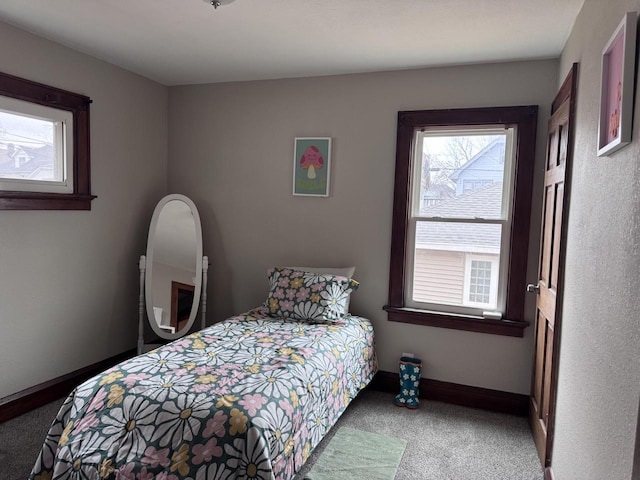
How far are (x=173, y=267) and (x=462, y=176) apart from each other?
94.7 inches

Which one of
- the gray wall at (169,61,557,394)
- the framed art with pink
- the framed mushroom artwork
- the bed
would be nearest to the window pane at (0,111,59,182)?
the gray wall at (169,61,557,394)

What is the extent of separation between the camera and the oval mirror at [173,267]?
3602 mm

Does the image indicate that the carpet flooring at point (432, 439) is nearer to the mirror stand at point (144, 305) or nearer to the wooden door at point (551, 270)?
the wooden door at point (551, 270)

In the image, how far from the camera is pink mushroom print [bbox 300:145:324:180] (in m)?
3.55

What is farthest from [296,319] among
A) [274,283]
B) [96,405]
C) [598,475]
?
[598,475]

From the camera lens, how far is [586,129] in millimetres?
1908

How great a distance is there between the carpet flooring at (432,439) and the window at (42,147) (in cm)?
138

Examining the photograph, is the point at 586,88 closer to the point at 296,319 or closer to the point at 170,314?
the point at 296,319

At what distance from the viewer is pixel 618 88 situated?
1371mm

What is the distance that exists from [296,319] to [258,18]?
196 cm

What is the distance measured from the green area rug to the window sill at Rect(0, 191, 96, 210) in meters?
2.34

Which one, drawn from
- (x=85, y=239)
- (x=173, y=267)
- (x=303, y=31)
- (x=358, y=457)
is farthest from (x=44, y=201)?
(x=358, y=457)

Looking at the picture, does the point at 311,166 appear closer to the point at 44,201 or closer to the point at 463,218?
the point at 463,218

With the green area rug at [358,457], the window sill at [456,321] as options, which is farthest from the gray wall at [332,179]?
the green area rug at [358,457]
